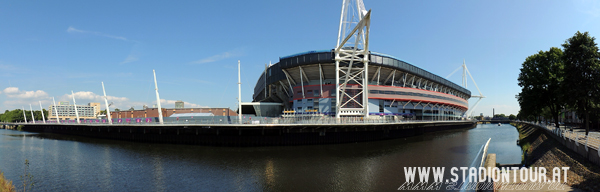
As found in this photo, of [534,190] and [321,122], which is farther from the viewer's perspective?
[321,122]

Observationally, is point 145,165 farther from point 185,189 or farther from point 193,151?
point 185,189

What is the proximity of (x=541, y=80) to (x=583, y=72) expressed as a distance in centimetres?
2059

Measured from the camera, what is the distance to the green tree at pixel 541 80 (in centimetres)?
4378

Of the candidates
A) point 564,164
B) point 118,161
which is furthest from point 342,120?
point 118,161

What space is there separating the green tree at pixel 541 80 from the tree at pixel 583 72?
602 inches

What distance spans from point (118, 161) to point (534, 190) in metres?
43.1

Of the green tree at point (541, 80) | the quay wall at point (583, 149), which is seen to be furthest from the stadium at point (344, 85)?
the quay wall at point (583, 149)

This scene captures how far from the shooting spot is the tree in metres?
27.9

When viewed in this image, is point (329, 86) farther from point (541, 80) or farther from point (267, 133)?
point (541, 80)

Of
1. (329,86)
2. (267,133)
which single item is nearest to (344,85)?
(329,86)

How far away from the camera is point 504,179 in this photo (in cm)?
1803

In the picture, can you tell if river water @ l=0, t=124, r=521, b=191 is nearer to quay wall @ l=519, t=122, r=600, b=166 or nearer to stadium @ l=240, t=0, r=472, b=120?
quay wall @ l=519, t=122, r=600, b=166

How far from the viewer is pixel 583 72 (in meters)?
28.9

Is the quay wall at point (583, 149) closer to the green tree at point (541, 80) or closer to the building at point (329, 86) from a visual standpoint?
the green tree at point (541, 80)
